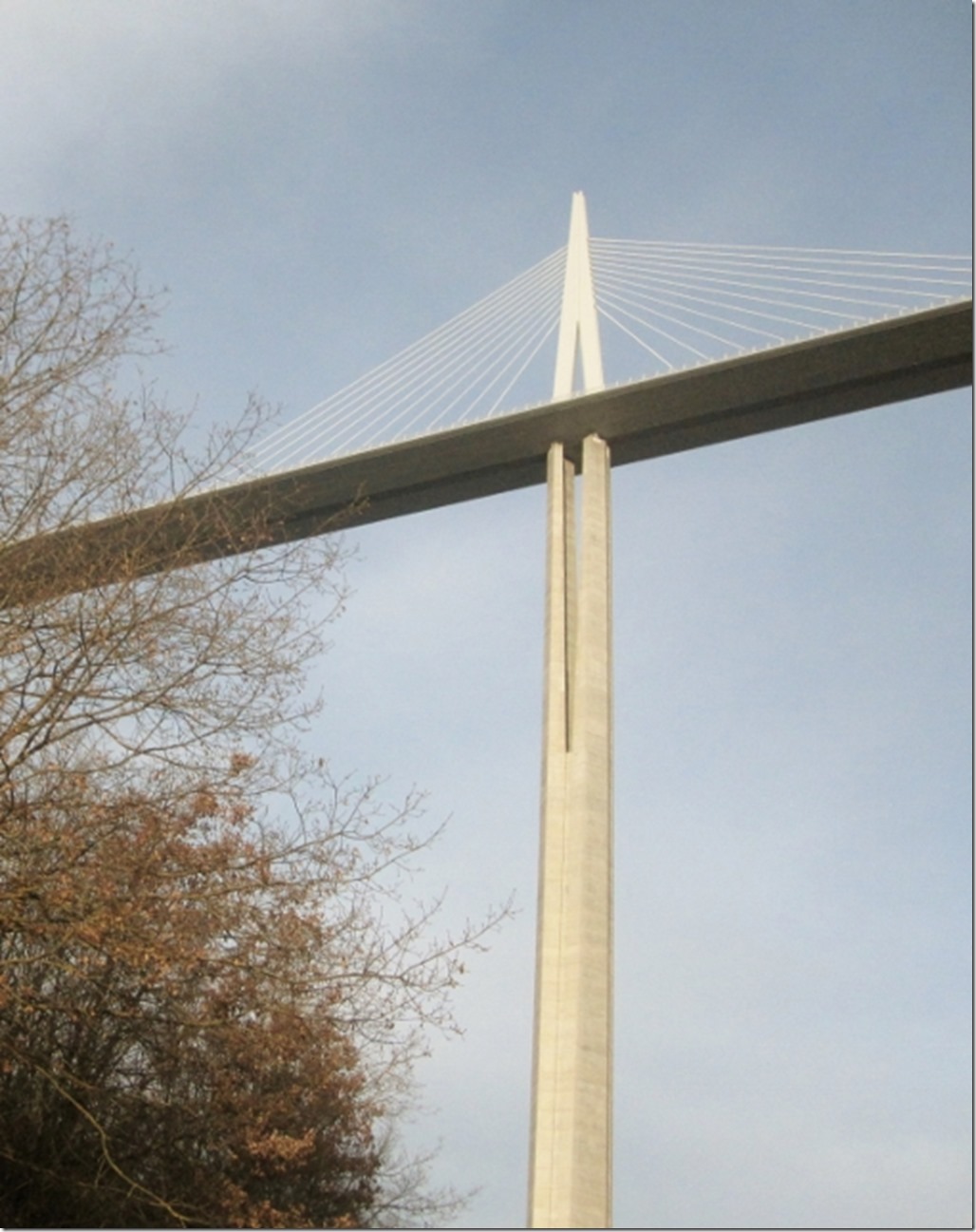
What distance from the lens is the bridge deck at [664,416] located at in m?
15.3

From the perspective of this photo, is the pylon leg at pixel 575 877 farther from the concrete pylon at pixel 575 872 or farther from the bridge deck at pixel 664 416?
the bridge deck at pixel 664 416

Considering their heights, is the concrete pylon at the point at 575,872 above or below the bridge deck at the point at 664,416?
below

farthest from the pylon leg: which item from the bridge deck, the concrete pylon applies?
the bridge deck

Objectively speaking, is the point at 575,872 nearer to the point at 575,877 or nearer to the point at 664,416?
the point at 575,877

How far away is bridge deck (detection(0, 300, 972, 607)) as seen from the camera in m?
15.3

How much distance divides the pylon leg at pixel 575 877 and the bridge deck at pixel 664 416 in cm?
56

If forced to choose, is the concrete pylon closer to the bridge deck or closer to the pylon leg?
the pylon leg

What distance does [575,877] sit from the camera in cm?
1443

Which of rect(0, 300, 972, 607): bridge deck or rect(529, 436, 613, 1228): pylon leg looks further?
rect(0, 300, 972, 607): bridge deck

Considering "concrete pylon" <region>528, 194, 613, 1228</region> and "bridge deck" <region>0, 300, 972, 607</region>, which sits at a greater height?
"bridge deck" <region>0, 300, 972, 607</region>

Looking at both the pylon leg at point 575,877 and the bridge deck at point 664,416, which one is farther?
the bridge deck at point 664,416

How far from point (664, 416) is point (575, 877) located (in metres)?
5.61

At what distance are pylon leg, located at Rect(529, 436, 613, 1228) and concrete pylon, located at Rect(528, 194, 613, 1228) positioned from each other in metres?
0.01

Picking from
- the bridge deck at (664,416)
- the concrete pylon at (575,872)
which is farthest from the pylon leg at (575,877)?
the bridge deck at (664,416)
